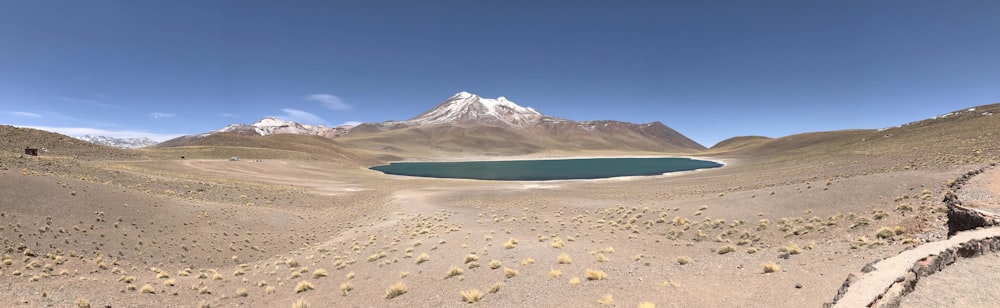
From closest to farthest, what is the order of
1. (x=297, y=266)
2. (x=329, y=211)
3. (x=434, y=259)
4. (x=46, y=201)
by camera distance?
(x=434, y=259)
(x=297, y=266)
(x=46, y=201)
(x=329, y=211)

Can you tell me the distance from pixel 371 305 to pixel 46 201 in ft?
62.9

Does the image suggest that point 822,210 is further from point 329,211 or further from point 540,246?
point 329,211

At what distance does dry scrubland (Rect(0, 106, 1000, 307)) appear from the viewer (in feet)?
36.4

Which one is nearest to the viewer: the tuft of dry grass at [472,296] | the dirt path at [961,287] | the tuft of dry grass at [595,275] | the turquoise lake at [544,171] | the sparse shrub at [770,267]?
the dirt path at [961,287]

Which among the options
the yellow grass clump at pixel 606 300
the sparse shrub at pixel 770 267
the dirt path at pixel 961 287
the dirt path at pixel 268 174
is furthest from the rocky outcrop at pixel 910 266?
the dirt path at pixel 268 174

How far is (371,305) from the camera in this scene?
1161 cm

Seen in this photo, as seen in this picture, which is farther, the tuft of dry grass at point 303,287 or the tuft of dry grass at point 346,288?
the tuft of dry grass at point 303,287

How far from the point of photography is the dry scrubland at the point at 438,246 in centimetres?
1111

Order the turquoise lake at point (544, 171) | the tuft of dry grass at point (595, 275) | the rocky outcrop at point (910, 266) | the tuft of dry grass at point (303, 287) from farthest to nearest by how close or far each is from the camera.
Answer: the turquoise lake at point (544, 171) < the tuft of dry grass at point (303, 287) < the tuft of dry grass at point (595, 275) < the rocky outcrop at point (910, 266)

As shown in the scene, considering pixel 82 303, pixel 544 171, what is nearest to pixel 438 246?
pixel 82 303

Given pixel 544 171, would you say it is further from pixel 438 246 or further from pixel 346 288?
pixel 346 288

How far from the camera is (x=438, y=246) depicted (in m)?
17.7

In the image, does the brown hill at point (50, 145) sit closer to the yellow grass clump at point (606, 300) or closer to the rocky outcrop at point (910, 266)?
the yellow grass clump at point (606, 300)

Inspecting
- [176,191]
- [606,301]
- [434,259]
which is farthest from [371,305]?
[176,191]
